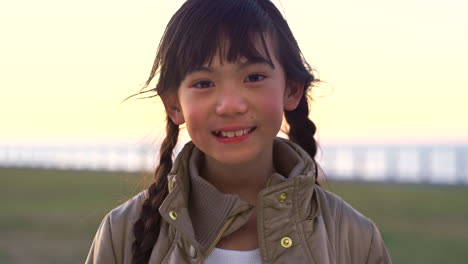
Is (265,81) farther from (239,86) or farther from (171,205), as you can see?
(171,205)

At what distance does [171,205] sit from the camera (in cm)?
314

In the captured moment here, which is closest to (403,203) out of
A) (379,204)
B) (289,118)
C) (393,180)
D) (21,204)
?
(379,204)

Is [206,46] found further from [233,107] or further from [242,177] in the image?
[242,177]

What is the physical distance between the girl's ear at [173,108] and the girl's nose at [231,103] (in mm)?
336

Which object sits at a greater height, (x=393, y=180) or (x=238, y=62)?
(x=238, y=62)

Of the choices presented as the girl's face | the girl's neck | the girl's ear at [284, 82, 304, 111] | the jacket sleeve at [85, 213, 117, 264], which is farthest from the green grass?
the girl's ear at [284, 82, 304, 111]

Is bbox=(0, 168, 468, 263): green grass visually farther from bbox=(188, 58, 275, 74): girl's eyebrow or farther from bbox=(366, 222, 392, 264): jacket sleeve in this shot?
bbox=(366, 222, 392, 264): jacket sleeve

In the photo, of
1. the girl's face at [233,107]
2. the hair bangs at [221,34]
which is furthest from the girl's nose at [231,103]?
the hair bangs at [221,34]

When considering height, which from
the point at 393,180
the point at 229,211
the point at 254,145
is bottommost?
the point at 393,180

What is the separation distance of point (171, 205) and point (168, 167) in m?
0.43

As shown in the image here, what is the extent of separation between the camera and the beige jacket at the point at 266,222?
3.07 meters

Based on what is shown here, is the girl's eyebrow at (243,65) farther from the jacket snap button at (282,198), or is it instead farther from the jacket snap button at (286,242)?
the jacket snap button at (286,242)

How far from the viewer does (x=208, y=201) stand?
10.5 feet

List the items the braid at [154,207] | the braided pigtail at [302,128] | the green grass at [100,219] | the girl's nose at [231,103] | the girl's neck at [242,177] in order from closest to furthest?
1. the girl's nose at [231,103]
2. the braid at [154,207]
3. the girl's neck at [242,177]
4. the braided pigtail at [302,128]
5. the green grass at [100,219]
